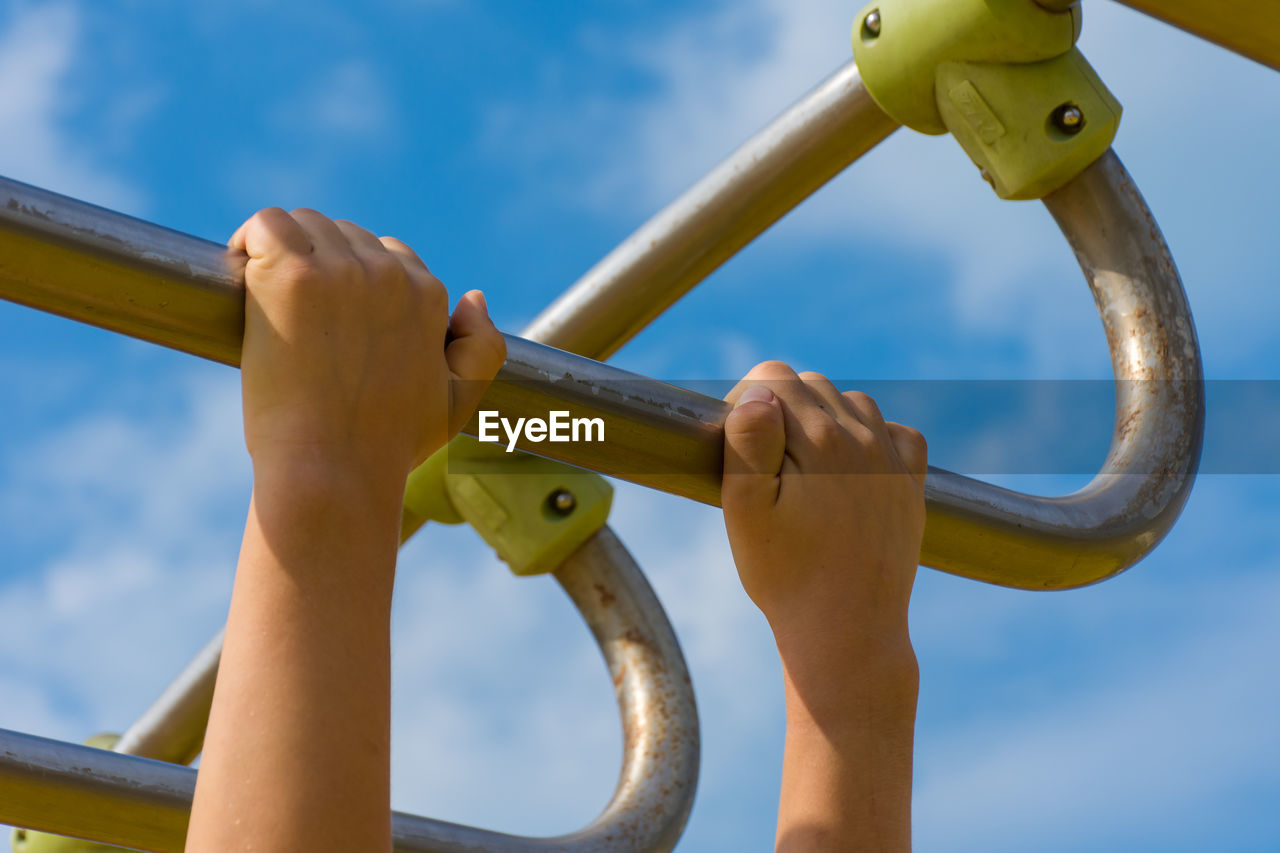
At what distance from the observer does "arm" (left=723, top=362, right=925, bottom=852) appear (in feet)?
2.97

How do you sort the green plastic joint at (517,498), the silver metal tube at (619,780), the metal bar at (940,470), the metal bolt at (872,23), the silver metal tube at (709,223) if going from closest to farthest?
the metal bar at (940,470) → the silver metal tube at (619,780) → the metal bolt at (872,23) → the silver metal tube at (709,223) → the green plastic joint at (517,498)

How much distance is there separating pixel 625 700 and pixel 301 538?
0.41 m

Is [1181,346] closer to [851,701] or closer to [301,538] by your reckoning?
[851,701]

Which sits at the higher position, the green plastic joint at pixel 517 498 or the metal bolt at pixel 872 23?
the metal bolt at pixel 872 23

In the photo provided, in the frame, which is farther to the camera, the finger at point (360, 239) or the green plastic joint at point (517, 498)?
the green plastic joint at point (517, 498)

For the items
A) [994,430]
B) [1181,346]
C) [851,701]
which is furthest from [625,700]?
[1181,346]

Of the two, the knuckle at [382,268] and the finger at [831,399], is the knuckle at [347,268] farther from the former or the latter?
the finger at [831,399]

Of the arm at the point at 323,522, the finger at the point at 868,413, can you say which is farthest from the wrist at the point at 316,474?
the finger at the point at 868,413

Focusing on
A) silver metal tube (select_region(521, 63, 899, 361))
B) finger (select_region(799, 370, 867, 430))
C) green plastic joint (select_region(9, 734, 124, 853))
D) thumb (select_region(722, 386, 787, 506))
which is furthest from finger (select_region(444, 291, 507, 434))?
green plastic joint (select_region(9, 734, 124, 853))

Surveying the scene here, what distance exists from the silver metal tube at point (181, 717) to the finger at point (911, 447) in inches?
25.0

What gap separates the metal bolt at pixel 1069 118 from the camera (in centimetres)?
90

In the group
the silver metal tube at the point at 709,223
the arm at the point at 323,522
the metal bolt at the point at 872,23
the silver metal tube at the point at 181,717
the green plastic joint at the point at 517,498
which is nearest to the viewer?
the arm at the point at 323,522

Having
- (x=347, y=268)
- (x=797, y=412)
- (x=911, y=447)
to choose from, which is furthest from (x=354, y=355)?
(x=911, y=447)

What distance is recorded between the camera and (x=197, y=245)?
2.15 feet
